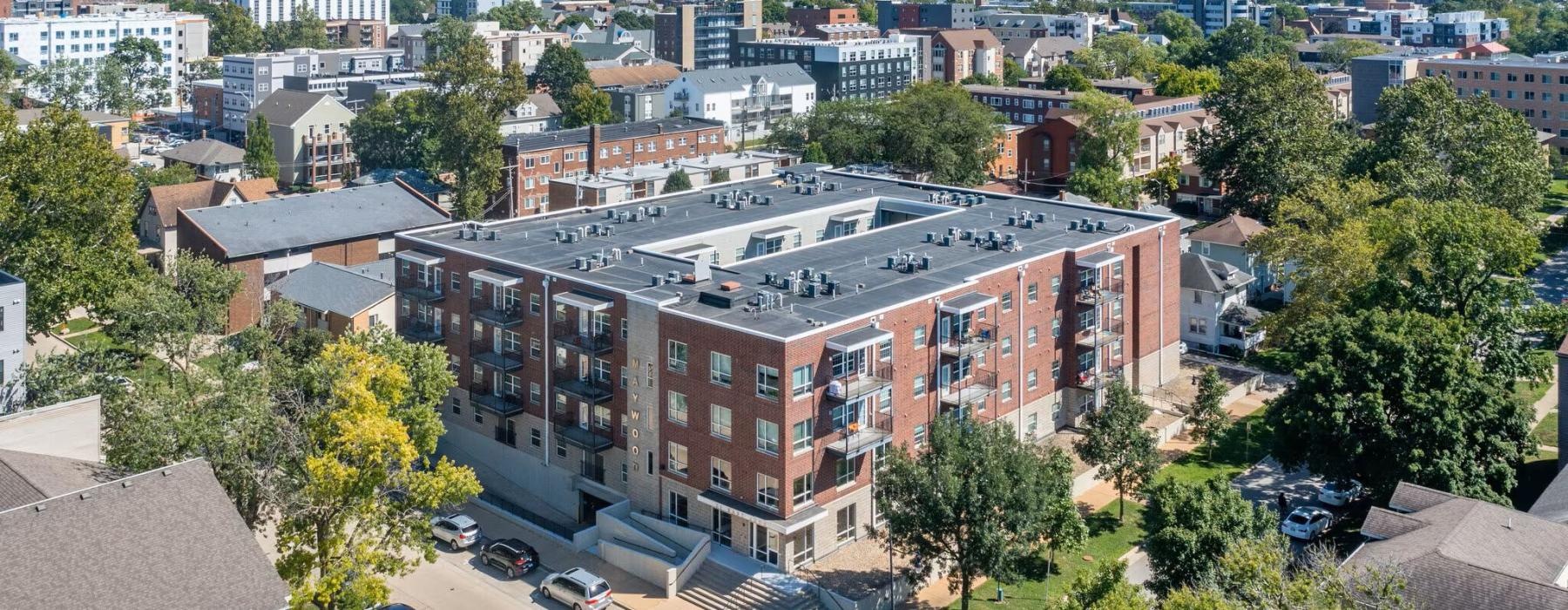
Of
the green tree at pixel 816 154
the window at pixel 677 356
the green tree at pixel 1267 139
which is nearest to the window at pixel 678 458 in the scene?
the window at pixel 677 356

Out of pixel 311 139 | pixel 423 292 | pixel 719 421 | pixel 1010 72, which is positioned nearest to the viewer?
A: pixel 719 421

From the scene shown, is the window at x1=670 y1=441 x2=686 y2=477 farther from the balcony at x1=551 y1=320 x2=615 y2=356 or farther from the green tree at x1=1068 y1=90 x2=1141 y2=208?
the green tree at x1=1068 y1=90 x2=1141 y2=208

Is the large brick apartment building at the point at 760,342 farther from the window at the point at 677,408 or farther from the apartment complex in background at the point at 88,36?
the apartment complex in background at the point at 88,36

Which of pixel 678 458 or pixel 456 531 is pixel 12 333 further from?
pixel 678 458

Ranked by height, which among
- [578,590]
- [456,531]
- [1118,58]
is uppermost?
[1118,58]

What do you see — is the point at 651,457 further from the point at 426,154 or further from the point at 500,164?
the point at 426,154

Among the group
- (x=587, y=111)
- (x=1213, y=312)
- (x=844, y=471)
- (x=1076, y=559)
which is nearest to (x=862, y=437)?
(x=844, y=471)

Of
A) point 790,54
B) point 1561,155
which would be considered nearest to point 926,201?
point 1561,155

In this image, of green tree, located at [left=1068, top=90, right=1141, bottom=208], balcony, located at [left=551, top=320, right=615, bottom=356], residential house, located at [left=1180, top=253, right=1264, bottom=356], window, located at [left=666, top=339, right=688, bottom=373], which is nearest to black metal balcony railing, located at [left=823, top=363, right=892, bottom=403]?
window, located at [left=666, top=339, right=688, bottom=373]
